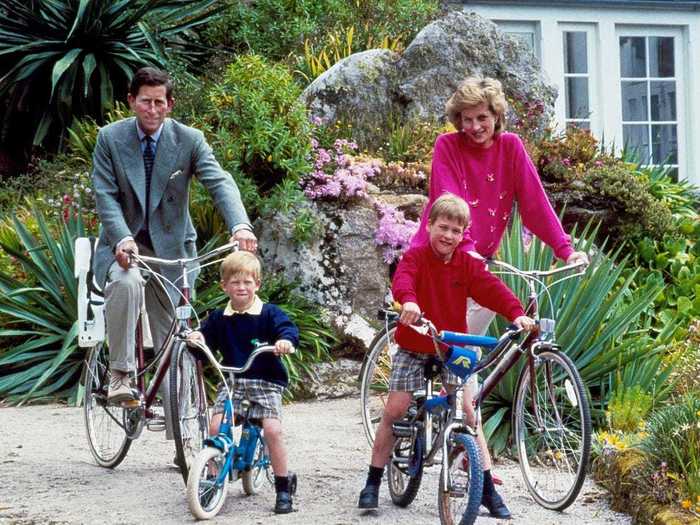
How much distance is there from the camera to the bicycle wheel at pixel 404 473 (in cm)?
490

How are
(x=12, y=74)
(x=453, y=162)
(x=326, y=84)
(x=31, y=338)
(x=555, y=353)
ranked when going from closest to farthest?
(x=555, y=353), (x=453, y=162), (x=31, y=338), (x=326, y=84), (x=12, y=74)

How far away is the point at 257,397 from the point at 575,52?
10801mm

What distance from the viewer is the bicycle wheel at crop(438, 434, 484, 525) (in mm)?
4359

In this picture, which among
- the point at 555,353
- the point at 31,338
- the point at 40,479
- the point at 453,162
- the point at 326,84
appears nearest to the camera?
the point at 555,353

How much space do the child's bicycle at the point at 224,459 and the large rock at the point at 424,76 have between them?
579cm

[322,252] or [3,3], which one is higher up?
[3,3]

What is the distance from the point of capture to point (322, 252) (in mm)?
9016

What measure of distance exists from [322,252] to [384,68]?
8.49 ft

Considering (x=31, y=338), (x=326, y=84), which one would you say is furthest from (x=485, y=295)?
(x=326, y=84)

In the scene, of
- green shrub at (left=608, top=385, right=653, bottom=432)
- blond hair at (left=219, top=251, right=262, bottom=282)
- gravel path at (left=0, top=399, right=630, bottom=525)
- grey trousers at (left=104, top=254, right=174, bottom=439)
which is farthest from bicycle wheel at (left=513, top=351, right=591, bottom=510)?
grey trousers at (left=104, top=254, right=174, bottom=439)

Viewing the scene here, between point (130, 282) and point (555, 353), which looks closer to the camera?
point (555, 353)

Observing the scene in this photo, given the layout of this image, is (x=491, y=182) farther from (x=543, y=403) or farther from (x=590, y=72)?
(x=590, y=72)

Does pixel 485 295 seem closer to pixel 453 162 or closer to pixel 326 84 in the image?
pixel 453 162

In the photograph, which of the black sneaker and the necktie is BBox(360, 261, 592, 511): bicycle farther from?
the necktie
